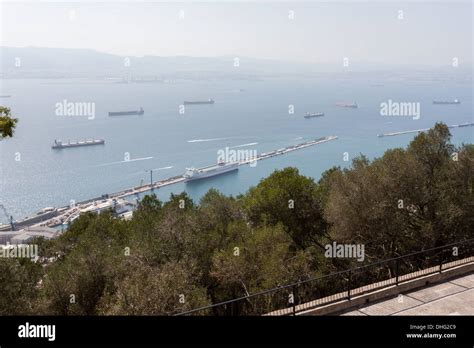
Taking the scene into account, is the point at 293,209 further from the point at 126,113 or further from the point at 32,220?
the point at 126,113

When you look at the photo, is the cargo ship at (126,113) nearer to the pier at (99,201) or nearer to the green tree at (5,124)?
the pier at (99,201)

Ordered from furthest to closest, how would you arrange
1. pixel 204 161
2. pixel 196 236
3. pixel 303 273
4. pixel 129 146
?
pixel 129 146
pixel 204 161
pixel 196 236
pixel 303 273

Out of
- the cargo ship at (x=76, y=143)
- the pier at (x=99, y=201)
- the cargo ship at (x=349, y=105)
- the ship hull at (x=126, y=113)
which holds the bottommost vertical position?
the pier at (x=99, y=201)

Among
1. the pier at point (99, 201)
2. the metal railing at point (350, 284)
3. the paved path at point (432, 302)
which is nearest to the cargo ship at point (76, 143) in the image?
the pier at point (99, 201)

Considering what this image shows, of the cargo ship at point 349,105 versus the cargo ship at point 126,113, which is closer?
the cargo ship at point 126,113

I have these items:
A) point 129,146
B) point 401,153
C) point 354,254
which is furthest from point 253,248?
point 129,146

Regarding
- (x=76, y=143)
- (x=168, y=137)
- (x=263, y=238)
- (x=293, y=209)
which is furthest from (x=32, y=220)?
(x=263, y=238)
